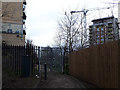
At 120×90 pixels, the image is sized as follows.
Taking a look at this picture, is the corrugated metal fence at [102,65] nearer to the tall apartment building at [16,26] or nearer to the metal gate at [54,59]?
the metal gate at [54,59]

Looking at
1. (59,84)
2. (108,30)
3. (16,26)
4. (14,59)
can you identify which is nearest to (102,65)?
(59,84)

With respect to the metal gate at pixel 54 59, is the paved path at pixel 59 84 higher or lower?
lower

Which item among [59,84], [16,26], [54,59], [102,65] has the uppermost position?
[16,26]

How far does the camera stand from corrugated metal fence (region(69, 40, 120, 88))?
5.25m

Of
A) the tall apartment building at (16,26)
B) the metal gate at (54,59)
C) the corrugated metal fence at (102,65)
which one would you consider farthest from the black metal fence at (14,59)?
the tall apartment building at (16,26)

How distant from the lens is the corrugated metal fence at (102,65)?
525cm

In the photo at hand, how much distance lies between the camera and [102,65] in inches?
256

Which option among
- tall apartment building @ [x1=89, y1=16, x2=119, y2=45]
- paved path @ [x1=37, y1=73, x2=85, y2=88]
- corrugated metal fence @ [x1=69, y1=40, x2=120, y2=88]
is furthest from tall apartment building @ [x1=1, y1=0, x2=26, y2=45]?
corrugated metal fence @ [x1=69, y1=40, x2=120, y2=88]

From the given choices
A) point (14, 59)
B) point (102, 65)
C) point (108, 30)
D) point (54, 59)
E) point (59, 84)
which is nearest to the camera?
point (102, 65)

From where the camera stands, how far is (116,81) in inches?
203

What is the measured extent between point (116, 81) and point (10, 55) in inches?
267

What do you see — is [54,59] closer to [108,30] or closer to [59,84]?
[59,84]

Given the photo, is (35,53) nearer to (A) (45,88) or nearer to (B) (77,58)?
(B) (77,58)

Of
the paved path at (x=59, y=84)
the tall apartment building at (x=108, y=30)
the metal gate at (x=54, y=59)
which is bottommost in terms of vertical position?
the paved path at (x=59, y=84)
